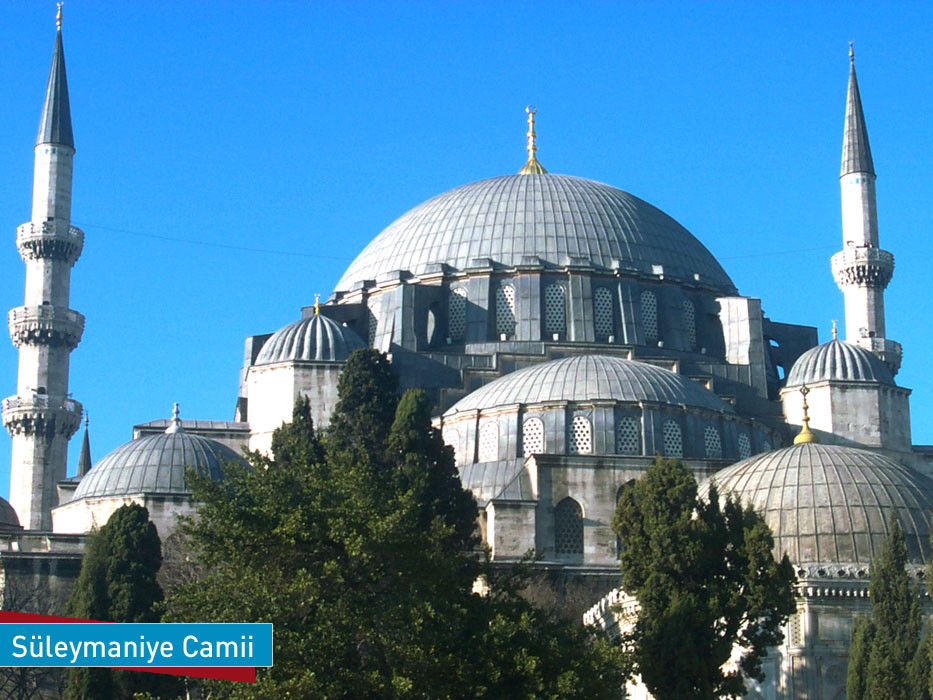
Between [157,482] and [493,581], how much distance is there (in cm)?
1520

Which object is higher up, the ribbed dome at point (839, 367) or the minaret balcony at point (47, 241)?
the minaret balcony at point (47, 241)

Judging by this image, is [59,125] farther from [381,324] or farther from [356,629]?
[356,629]

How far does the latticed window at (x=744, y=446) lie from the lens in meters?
39.2

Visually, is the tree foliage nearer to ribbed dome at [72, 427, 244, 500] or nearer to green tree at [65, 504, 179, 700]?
green tree at [65, 504, 179, 700]

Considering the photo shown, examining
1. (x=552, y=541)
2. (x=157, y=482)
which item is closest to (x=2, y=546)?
(x=157, y=482)

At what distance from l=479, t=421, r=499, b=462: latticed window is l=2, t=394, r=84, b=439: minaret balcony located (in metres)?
11.1

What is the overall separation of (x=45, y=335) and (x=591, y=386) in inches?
541

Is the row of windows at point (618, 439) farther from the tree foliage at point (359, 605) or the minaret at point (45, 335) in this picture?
the tree foliage at point (359, 605)

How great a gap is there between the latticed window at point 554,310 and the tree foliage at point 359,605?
71.0ft

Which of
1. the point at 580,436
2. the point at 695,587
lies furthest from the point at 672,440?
the point at 695,587

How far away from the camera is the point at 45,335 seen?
46000 mm

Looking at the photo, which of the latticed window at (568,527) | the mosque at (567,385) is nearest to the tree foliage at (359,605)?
the mosque at (567,385)

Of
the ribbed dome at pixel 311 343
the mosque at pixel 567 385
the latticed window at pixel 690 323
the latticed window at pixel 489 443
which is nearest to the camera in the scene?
the mosque at pixel 567 385

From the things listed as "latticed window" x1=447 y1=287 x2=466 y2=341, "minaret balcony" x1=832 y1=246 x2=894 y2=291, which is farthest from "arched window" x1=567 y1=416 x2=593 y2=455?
"minaret balcony" x1=832 y1=246 x2=894 y2=291
